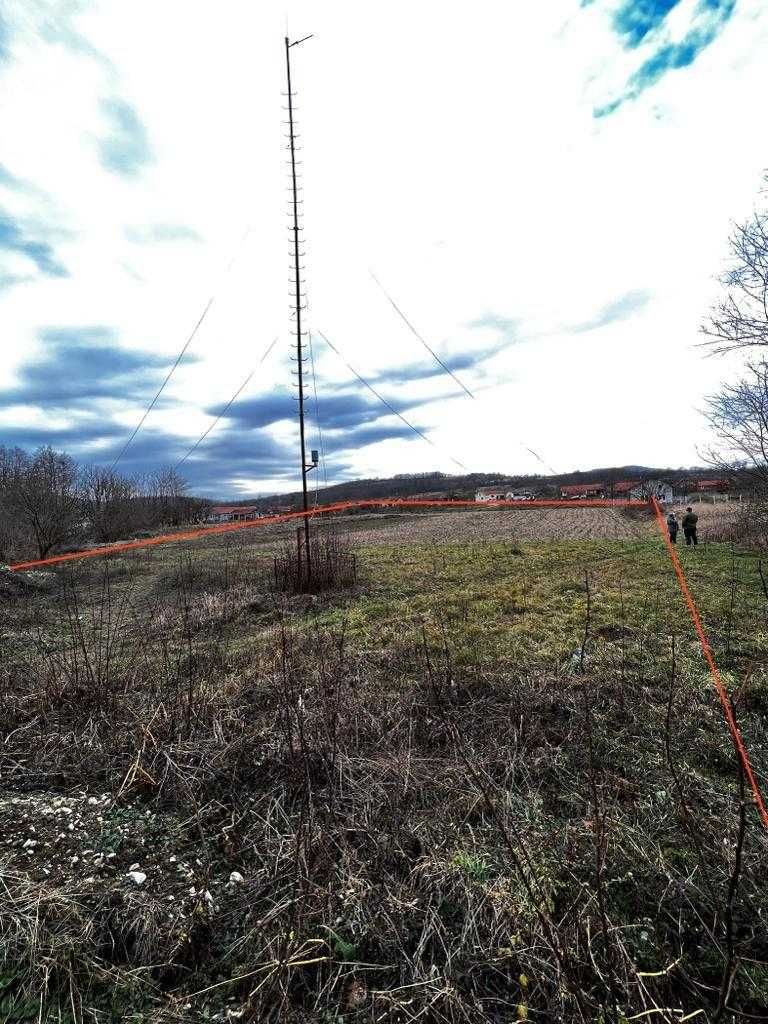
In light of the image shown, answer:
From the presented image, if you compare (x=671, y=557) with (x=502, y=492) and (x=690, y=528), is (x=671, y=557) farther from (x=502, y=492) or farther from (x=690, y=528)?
(x=502, y=492)

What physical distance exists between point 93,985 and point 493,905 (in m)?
1.88

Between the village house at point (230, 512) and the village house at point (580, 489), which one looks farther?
the village house at point (230, 512)

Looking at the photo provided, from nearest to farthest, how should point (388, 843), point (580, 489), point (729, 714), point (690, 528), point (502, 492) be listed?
point (388, 843)
point (729, 714)
point (690, 528)
point (580, 489)
point (502, 492)

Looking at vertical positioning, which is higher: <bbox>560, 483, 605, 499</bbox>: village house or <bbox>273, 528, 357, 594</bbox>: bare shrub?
<bbox>560, 483, 605, 499</bbox>: village house

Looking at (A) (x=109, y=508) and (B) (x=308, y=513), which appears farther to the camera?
(A) (x=109, y=508)

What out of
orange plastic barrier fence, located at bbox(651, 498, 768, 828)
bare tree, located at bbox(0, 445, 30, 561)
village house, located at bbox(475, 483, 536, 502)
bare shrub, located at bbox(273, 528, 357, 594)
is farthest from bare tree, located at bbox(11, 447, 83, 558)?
village house, located at bbox(475, 483, 536, 502)

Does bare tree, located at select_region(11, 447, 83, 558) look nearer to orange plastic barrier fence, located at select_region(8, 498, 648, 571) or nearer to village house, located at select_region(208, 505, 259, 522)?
orange plastic barrier fence, located at select_region(8, 498, 648, 571)

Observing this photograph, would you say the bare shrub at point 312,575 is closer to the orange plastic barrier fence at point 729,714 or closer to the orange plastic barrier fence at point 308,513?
the orange plastic barrier fence at point 308,513

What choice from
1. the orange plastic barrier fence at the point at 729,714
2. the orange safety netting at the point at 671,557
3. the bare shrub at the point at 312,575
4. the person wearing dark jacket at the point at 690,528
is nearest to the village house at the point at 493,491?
the orange safety netting at the point at 671,557

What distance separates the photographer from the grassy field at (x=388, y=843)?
2064 millimetres

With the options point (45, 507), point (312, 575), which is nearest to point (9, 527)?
point (45, 507)

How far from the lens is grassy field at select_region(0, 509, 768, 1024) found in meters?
2.06

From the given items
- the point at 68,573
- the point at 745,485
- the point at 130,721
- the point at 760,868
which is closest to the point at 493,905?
the point at 760,868

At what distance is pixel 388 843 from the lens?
2.83 metres
